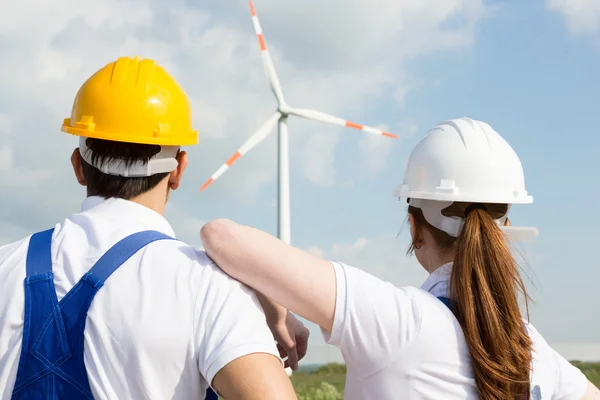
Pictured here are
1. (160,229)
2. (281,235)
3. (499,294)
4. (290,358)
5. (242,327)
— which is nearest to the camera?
(242,327)

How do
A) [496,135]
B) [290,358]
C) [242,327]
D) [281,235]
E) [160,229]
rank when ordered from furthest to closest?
1. [281,235]
2. [496,135]
3. [290,358]
4. [160,229]
5. [242,327]

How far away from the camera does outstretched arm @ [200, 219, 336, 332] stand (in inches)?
165

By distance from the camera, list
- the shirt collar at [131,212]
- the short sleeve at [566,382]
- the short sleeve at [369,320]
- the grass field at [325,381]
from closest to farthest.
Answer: the short sleeve at [369,320] → the shirt collar at [131,212] → the short sleeve at [566,382] → the grass field at [325,381]

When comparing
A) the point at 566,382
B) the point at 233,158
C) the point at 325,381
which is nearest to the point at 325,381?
the point at 325,381

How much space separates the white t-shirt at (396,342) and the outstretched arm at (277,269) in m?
0.09

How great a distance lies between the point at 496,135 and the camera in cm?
565

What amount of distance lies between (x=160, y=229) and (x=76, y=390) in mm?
1011

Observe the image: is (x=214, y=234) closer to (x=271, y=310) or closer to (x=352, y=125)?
(x=271, y=310)

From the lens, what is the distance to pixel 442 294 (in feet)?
15.9

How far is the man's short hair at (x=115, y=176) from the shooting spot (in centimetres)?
461

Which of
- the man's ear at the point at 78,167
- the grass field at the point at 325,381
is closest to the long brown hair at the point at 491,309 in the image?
the man's ear at the point at 78,167

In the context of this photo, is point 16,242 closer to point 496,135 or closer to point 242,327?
point 242,327

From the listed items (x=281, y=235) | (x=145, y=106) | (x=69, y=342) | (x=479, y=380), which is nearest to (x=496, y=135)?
(x=479, y=380)

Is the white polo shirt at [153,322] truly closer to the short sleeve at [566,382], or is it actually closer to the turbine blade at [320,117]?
the short sleeve at [566,382]
